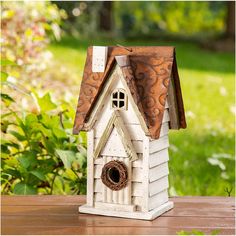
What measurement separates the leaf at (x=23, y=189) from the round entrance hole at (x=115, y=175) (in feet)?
2.59

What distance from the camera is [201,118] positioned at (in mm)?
8008

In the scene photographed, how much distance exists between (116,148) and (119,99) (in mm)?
211

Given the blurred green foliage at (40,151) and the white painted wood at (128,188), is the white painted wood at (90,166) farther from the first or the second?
the blurred green foliage at (40,151)

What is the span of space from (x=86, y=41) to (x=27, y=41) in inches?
266

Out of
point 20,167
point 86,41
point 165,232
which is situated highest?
point 86,41

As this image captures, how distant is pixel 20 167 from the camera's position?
3926mm

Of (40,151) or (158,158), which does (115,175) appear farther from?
(40,151)

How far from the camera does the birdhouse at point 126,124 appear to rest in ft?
10.2

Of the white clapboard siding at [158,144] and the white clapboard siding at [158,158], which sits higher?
the white clapboard siding at [158,144]

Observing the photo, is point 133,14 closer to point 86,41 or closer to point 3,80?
point 86,41

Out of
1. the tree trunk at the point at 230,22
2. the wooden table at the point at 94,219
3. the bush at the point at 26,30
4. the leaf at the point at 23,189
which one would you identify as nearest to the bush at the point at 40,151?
the leaf at the point at 23,189

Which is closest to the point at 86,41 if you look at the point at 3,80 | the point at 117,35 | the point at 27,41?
the point at 117,35

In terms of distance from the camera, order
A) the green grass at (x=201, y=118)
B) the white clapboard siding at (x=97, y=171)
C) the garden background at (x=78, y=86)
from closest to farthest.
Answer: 1. the white clapboard siding at (x=97, y=171)
2. the garden background at (x=78, y=86)
3. the green grass at (x=201, y=118)

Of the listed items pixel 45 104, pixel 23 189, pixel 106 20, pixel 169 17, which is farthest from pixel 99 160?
pixel 169 17
